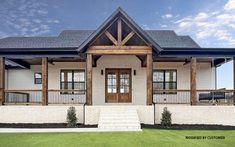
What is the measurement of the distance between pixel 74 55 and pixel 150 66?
15.5 feet

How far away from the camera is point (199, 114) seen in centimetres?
1638

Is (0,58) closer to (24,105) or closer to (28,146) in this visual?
(24,105)

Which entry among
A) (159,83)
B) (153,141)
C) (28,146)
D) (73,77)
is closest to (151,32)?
(159,83)

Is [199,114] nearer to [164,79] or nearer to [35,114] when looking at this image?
[164,79]

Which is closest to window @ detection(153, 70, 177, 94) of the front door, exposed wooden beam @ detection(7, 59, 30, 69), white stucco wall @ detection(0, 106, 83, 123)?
the front door

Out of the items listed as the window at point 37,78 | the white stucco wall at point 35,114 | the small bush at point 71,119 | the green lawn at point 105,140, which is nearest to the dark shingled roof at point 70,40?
the window at point 37,78

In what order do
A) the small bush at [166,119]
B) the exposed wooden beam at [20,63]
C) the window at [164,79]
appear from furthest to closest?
the window at [164,79] < the exposed wooden beam at [20,63] < the small bush at [166,119]

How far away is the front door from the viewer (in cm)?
1972

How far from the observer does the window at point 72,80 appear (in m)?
20.5

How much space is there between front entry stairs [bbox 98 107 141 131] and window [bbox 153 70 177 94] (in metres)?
5.55

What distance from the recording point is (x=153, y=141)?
421 inches

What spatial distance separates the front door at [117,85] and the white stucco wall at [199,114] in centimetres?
402

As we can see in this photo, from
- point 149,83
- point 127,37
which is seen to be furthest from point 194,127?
point 127,37

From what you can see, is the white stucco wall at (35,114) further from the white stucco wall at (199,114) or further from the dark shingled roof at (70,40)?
the dark shingled roof at (70,40)
